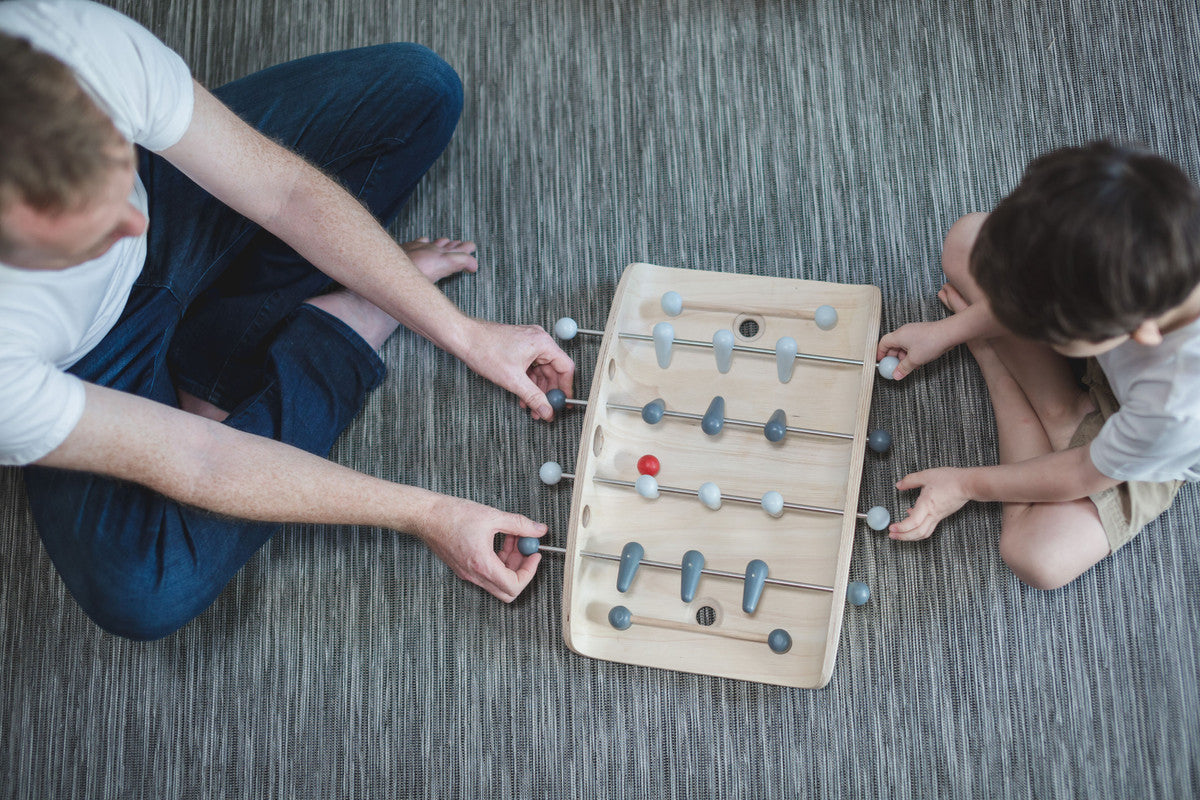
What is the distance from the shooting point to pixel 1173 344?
2.81 ft

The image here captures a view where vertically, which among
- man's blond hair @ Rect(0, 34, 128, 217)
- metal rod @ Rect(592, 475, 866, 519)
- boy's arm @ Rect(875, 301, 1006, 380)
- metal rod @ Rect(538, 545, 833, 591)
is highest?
man's blond hair @ Rect(0, 34, 128, 217)

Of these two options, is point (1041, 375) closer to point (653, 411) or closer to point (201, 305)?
point (653, 411)

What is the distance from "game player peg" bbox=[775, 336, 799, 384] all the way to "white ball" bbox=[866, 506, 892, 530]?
0.19 metres

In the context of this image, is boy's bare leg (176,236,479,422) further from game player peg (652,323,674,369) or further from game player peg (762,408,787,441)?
game player peg (762,408,787,441)

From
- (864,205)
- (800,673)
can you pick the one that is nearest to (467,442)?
(800,673)

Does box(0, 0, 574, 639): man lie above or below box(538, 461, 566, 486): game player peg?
above

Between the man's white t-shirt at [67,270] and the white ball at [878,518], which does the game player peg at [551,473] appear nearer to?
the white ball at [878,518]

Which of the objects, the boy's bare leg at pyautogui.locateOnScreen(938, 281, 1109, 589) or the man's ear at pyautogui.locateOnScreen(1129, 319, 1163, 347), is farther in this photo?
the boy's bare leg at pyautogui.locateOnScreen(938, 281, 1109, 589)

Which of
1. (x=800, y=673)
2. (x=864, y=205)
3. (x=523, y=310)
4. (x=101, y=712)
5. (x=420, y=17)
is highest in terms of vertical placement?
(x=420, y=17)

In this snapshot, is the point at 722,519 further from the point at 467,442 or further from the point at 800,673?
the point at 467,442

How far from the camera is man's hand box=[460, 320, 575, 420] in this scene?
1.17 metres

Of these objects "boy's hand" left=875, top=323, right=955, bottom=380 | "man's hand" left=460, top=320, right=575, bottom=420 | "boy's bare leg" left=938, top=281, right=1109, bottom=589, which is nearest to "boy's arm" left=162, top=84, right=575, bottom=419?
"man's hand" left=460, top=320, right=575, bottom=420

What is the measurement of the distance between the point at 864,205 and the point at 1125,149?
0.49 m

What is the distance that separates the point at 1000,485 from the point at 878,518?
0.48 feet
